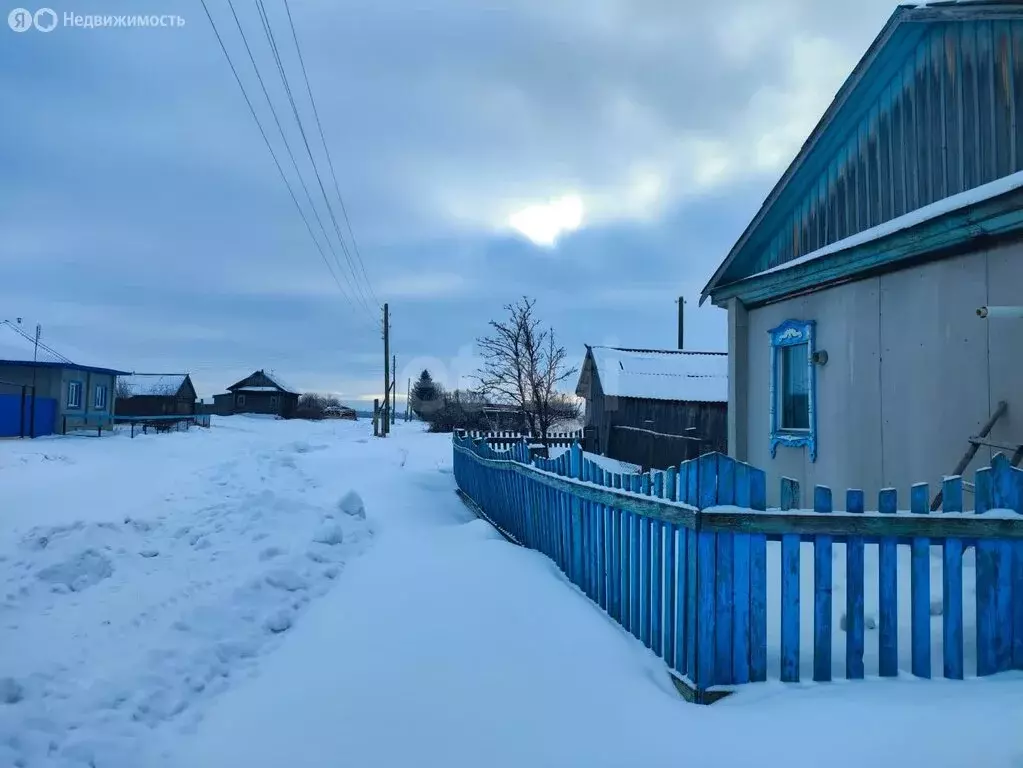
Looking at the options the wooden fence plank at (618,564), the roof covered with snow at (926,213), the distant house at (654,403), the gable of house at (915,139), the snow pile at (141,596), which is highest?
the gable of house at (915,139)

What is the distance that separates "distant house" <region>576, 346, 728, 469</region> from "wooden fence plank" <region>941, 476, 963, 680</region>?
488 inches

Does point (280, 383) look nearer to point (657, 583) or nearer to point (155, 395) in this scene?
point (155, 395)

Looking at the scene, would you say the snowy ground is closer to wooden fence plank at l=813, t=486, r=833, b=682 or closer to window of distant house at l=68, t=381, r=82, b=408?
wooden fence plank at l=813, t=486, r=833, b=682

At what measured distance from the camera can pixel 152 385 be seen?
178 feet

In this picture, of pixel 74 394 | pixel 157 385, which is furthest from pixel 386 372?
pixel 157 385

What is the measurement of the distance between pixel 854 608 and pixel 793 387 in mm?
5499

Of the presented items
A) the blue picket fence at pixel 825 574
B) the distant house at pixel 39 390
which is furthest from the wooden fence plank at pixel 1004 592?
the distant house at pixel 39 390

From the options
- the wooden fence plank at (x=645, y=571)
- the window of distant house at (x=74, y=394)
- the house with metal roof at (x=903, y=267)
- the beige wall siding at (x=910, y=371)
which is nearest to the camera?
the wooden fence plank at (x=645, y=571)

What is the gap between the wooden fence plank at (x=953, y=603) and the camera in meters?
3.41

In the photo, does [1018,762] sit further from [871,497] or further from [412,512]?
[412,512]

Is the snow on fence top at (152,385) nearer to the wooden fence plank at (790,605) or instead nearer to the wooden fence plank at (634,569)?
the wooden fence plank at (634,569)

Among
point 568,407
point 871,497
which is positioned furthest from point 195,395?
point 871,497

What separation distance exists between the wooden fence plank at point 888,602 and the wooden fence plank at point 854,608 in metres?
0.12

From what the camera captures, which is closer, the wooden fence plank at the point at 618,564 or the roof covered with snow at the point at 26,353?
the wooden fence plank at the point at 618,564
